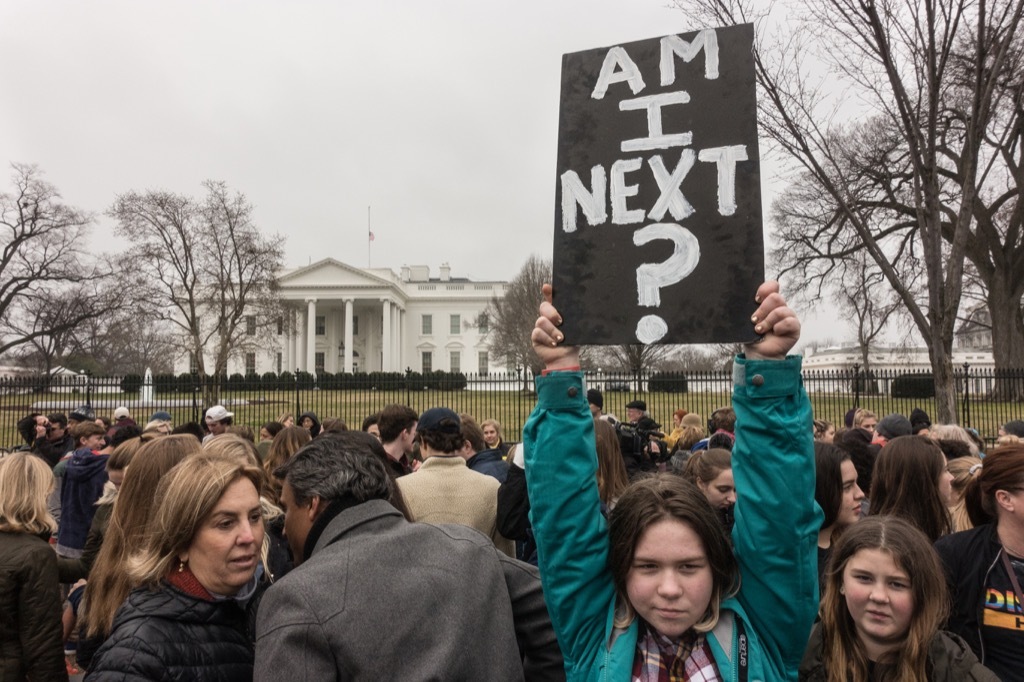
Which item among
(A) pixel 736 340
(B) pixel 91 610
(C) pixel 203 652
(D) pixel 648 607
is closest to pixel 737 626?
(D) pixel 648 607

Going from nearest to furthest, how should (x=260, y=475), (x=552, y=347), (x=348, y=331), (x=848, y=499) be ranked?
(x=552, y=347)
(x=260, y=475)
(x=848, y=499)
(x=348, y=331)

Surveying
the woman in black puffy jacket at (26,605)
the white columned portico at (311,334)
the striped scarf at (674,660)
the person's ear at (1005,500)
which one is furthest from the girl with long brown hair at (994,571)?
the white columned portico at (311,334)

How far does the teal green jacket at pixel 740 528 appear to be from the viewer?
157cm

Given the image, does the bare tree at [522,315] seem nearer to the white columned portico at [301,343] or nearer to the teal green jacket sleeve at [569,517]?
the white columned portico at [301,343]

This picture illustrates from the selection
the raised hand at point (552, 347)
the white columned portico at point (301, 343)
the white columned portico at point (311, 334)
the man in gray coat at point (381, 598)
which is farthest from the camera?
the white columned portico at point (301, 343)

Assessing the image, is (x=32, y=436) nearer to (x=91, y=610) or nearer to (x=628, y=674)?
(x=91, y=610)

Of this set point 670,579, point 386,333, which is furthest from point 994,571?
point 386,333

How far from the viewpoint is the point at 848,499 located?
3.20m

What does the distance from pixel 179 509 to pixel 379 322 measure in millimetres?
64798

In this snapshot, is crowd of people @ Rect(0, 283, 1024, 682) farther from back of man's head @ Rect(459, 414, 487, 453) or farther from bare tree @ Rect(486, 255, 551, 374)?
bare tree @ Rect(486, 255, 551, 374)

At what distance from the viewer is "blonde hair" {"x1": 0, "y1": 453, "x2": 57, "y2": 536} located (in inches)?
125

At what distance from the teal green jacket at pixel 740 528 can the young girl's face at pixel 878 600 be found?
62cm

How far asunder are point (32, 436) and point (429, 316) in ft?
205

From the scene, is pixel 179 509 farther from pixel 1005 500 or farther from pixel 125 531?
pixel 1005 500
